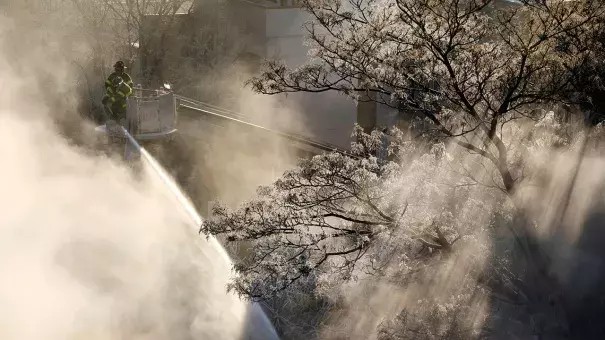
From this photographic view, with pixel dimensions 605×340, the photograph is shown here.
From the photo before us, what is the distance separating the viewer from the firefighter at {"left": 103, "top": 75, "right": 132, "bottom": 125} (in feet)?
45.9

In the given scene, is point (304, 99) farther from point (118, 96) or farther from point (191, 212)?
point (118, 96)

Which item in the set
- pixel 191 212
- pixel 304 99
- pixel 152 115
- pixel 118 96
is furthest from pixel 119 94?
pixel 304 99

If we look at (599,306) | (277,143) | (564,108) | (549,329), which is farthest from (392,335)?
(277,143)

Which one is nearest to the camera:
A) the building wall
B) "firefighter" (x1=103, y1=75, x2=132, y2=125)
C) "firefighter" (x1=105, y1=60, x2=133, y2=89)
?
"firefighter" (x1=105, y1=60, x2=133, y2=89)

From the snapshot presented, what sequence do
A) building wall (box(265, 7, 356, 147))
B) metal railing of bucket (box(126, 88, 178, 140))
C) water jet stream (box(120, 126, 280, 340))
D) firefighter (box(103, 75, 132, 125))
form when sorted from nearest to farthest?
water jet stream (box(120, 126, 280, 340)) < firefighter (box(103, 75, 132, 125)) < metal railing of bucket (box(126, 88, 178, 140)) < building wall (box(265, 7, 356, 147))

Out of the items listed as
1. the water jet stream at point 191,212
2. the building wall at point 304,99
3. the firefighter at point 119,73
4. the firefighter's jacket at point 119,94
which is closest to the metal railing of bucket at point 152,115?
the firefighter's jacket at point 119,94

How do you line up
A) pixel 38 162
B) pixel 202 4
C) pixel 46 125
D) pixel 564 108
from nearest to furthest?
pixel 564 108 → pixel 38 162 → pixel 46 125 → pixel 202 4

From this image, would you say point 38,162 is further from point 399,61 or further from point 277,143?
point 399,61

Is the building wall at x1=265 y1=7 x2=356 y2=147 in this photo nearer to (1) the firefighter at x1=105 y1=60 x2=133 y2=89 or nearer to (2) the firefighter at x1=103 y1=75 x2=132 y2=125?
(2) the firefighter at x1=103 y1=75 x2=132 y2=125

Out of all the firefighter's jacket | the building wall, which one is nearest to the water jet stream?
the firefighter's jacket

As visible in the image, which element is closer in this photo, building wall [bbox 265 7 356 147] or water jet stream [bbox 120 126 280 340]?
water jet stream [bbox 120 126 280 340]

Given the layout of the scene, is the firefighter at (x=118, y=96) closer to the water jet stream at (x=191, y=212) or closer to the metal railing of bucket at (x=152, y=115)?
the metal railing of bucket at (x=152, y=115)

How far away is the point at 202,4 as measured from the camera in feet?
95.7

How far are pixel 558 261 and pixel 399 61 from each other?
3002 millimetres
